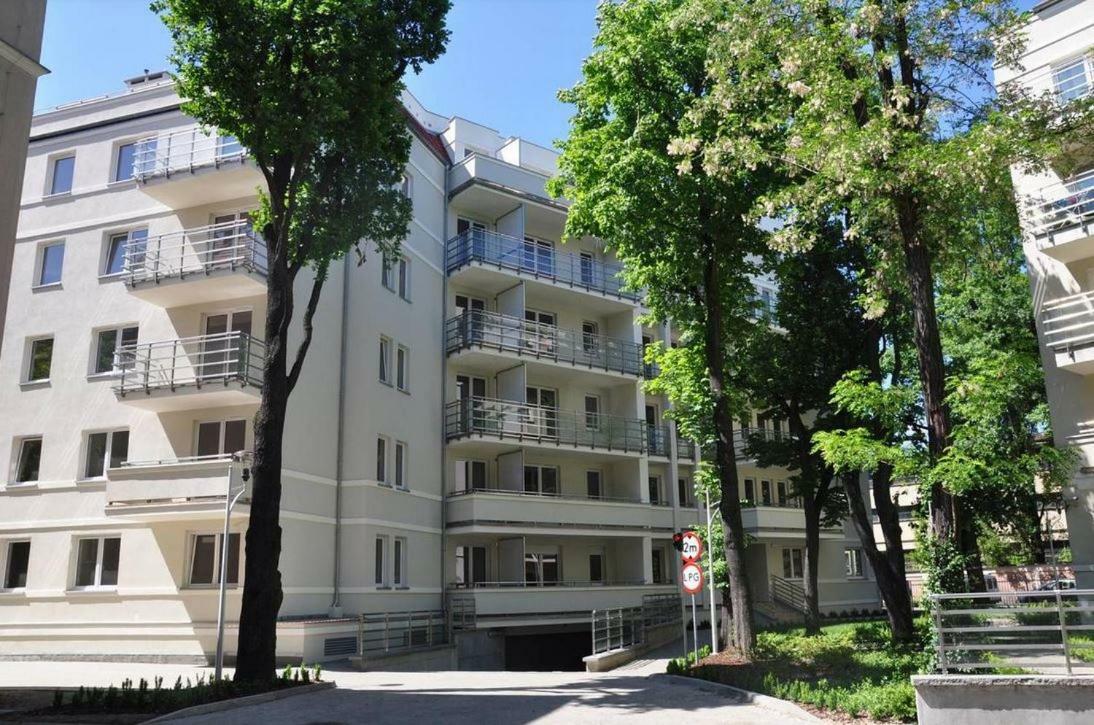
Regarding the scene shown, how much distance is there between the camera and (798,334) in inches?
972

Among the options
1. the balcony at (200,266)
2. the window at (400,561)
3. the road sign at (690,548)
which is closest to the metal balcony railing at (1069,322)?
the road sign at (690,548)

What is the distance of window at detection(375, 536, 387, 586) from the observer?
25094 millimetres

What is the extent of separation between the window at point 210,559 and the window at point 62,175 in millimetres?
12001

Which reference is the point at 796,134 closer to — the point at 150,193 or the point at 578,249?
the point at 150,193

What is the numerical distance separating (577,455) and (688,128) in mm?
16889

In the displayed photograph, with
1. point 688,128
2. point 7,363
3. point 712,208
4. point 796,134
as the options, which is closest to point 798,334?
point 712,208

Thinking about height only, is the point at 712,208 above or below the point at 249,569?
above

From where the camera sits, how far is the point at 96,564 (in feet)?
75.3

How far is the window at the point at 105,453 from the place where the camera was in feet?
77.8

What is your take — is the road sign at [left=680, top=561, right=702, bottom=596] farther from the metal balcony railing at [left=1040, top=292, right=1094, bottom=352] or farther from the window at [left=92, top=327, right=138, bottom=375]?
the window at [left=92, top=327, right=138, bottom=375]

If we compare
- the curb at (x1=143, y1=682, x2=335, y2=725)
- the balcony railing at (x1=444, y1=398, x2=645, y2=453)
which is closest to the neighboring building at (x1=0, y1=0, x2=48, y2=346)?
the curb at (x1=143, y1=682, x2=335, y2=725)

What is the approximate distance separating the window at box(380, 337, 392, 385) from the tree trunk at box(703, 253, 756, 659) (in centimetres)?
1063

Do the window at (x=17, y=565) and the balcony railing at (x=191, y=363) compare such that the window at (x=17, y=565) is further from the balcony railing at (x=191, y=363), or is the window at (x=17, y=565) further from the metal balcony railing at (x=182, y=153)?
the metal balcony railing at (x=182, y=153)

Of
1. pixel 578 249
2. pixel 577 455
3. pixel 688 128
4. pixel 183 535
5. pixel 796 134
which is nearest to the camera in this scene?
pixel 796 134
